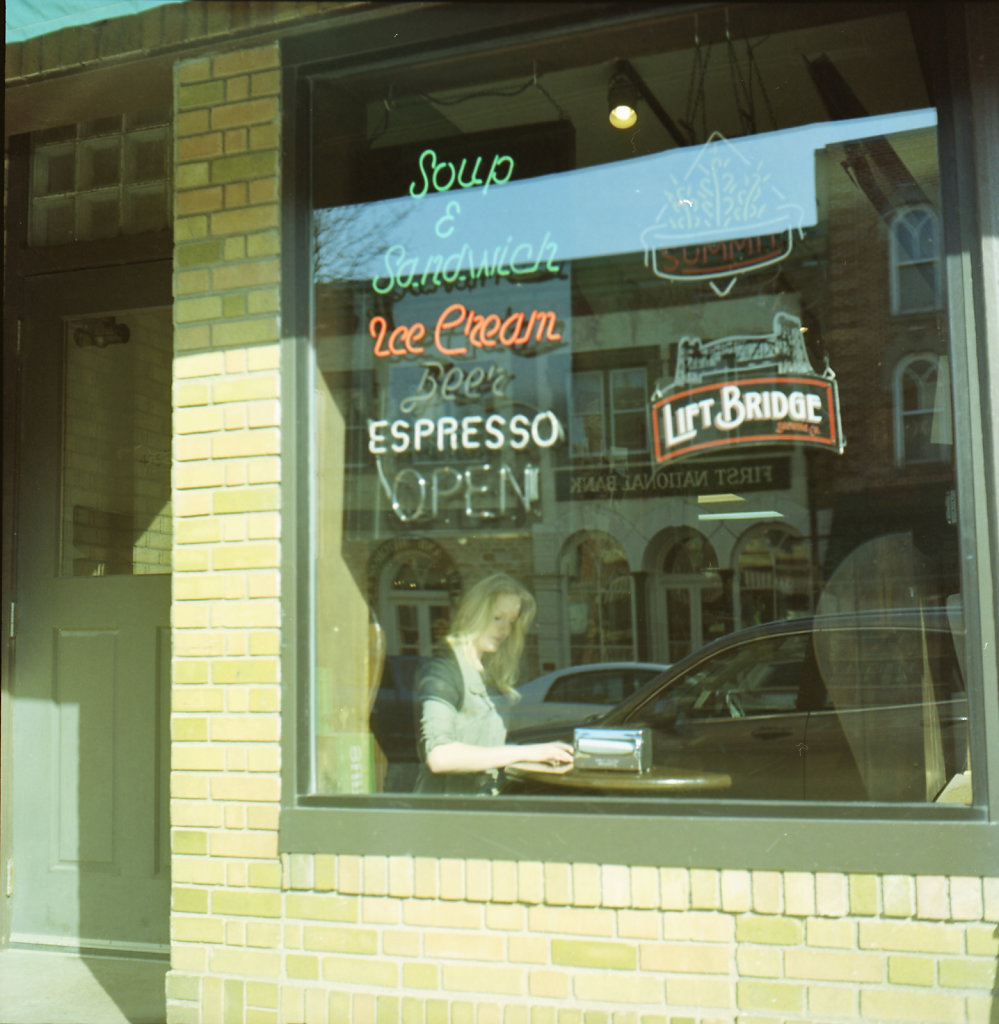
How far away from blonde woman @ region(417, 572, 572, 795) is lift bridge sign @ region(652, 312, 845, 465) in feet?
2.88

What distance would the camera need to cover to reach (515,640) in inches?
150

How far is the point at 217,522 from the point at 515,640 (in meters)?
1.14

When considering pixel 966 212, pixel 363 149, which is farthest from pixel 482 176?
pixel 966 212

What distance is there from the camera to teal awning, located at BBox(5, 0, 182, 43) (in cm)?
302

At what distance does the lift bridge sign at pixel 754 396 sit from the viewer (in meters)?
3.39

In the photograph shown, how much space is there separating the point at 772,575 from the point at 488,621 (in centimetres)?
109

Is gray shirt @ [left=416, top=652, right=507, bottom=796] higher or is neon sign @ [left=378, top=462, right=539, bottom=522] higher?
neon sign @ [left=378, top=462, right=539, bottom=522]

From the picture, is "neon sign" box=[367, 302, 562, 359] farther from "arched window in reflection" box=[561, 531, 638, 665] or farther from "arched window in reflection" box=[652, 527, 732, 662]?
"arched window in reflection" box=[652, 527, 732, 662]

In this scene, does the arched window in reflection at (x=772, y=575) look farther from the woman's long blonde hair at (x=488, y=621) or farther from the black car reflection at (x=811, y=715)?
the woman's long blonde hair at (x=488, y=621)

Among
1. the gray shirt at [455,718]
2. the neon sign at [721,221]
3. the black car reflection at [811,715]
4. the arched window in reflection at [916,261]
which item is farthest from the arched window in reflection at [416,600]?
the arched window in reflection at [916,261]

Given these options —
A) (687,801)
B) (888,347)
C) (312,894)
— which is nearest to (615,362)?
(888,347)

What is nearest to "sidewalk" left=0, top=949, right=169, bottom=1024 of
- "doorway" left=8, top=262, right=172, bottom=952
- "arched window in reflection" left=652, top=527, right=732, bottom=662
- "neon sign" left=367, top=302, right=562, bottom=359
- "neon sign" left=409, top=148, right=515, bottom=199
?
"doorway" left=8, top=262, right=172, bottom=952

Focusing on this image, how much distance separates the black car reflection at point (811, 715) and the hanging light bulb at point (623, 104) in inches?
73.2

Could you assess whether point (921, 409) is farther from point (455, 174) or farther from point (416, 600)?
point (416, 600)
